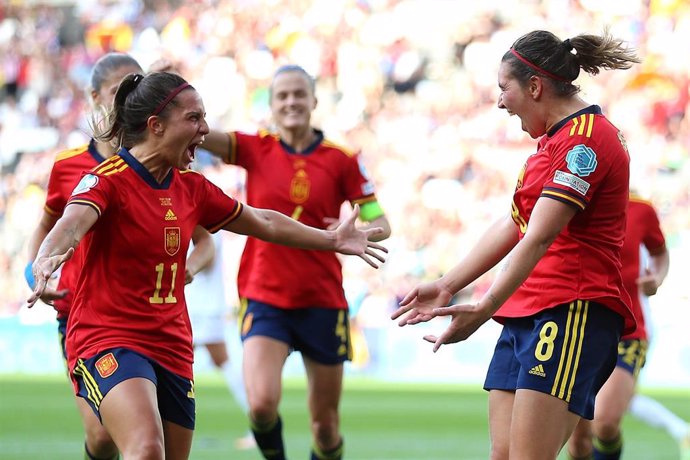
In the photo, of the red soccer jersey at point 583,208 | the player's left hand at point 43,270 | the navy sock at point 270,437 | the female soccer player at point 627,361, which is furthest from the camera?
the female soccer player at point 627,361

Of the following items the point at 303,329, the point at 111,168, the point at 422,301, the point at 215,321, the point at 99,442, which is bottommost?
the point at 99,442

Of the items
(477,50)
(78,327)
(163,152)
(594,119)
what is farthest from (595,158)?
(477,50)

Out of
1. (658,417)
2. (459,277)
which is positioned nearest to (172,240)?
(459,277)

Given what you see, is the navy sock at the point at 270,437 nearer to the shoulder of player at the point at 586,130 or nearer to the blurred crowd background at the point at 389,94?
the shoulder of player at the point at 586,130

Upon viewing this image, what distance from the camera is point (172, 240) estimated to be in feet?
17.6

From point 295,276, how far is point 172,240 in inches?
102

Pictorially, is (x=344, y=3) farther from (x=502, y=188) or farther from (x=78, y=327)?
(x=78, y=327)

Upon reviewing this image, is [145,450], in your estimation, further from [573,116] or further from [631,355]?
[631,355]

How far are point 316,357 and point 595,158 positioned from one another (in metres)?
3.34

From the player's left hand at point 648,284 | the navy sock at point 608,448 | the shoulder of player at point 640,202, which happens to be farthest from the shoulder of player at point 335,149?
the navy sock at point 608,448

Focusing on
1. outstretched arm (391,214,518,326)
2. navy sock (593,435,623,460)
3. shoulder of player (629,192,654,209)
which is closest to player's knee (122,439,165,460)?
outstretched arm (391,214,518,326)

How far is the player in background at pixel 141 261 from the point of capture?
517cm

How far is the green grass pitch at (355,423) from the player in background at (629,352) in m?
2.18

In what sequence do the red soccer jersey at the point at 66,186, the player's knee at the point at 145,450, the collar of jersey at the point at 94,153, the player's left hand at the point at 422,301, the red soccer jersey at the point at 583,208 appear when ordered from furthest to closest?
the collar of jersey at the point at 94,153, the red soccer jersey at the point at 66,186, the player's left hand at the point at 422,301, the red soccer jersey at the point at 583,208, the player's knee at the point at 145,450
